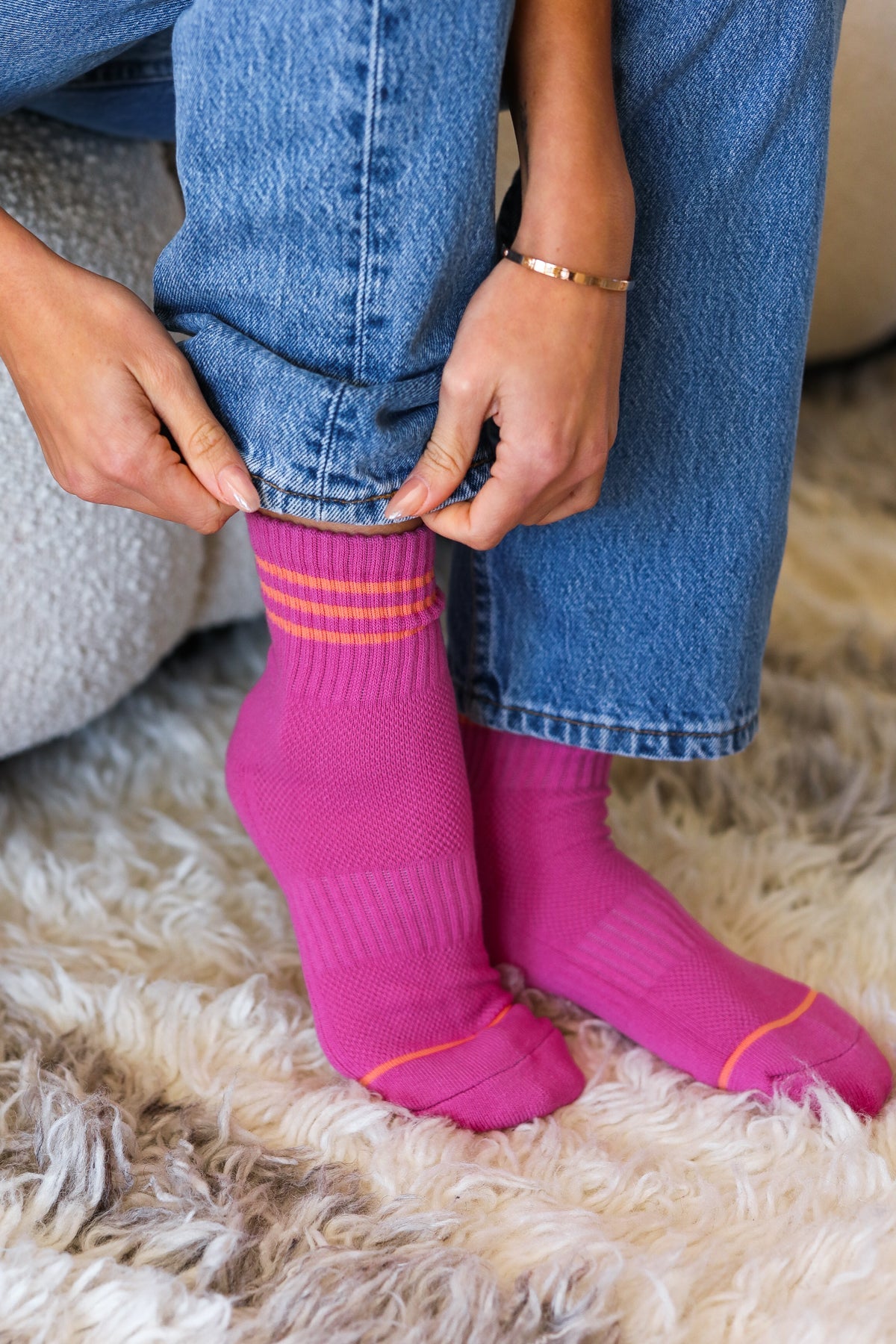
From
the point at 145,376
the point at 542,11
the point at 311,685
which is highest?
the point at 542,11

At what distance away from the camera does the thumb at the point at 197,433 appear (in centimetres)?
47

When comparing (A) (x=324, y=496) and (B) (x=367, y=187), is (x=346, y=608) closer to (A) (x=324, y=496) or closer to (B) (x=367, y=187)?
(A) (x=324, y=496)

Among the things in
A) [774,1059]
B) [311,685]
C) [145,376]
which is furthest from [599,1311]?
[145,376]

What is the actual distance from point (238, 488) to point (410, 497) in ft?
0.24

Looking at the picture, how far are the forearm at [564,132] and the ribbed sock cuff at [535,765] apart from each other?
10.9 inches

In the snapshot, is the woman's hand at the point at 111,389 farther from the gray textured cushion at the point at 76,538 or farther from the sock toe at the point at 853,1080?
the sock toe at the point at 853,1080

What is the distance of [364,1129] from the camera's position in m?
0.54

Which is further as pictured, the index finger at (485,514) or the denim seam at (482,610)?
the denim seam at (482,610)

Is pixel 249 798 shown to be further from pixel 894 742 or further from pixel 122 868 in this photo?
pixel 894 742

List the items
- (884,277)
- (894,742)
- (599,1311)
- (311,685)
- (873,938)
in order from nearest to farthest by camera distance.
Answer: (599,1311) → (311,685) → (873,938) → (894,742) → (884,277)

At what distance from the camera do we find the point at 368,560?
517mm

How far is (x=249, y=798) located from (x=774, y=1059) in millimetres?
305

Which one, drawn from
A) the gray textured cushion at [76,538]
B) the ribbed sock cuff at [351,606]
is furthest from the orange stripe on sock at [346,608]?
the gray textured cushion at [76,538]

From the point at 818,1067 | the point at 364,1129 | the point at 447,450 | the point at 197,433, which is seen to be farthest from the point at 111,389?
the point at 818,1067
